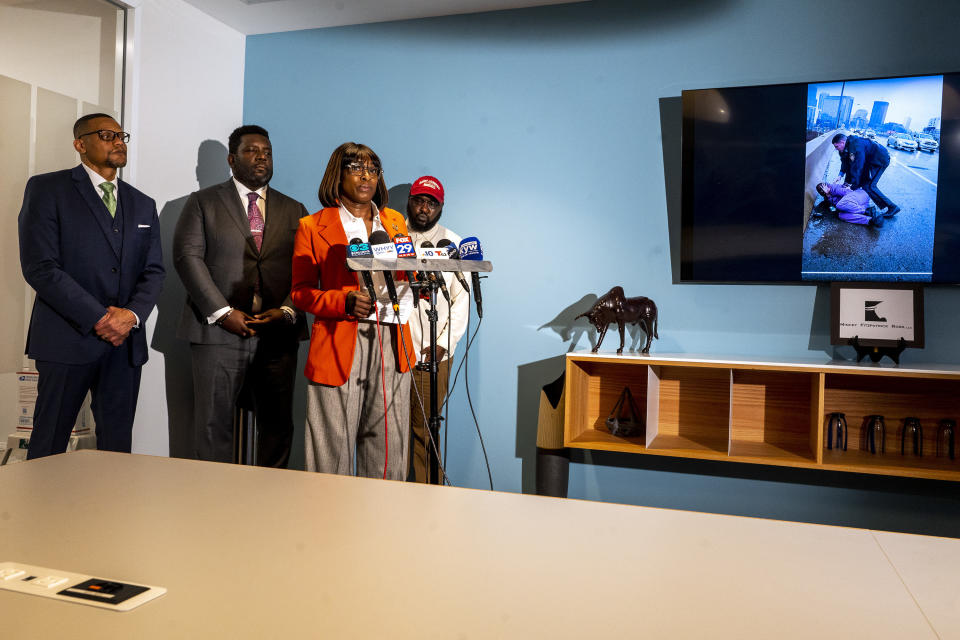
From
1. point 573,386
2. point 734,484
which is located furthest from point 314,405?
point 734,484

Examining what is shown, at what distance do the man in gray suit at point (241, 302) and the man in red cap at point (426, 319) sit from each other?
57cm

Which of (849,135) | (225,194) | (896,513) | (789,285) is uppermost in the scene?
(849,135)

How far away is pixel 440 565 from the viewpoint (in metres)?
0.85

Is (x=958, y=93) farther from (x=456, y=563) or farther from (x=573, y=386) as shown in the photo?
(x=456, y=563)

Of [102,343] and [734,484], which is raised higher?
[102,343]

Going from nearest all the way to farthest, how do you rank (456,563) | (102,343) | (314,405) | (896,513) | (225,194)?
(456,563) < (314,405) < (102,343) < (896,513) < (225,194)

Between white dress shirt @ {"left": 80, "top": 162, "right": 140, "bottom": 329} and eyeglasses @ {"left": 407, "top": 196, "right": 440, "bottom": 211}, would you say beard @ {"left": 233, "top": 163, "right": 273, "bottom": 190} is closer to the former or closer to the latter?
white dress shirt @ {"left": 80, "top": 162, "right": 140, "bottom": 329}

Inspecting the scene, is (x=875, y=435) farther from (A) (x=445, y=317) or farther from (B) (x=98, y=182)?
(B) (x=98, y=182)

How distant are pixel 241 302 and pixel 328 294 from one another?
1043mm

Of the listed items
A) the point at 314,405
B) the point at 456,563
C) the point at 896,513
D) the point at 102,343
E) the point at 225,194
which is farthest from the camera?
the point at 225,194

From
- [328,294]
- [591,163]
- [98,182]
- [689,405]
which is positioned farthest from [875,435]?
[98,182]

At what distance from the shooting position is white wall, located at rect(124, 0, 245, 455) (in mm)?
3385

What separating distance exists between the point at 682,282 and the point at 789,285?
0.46 m

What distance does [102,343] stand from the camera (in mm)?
2818
